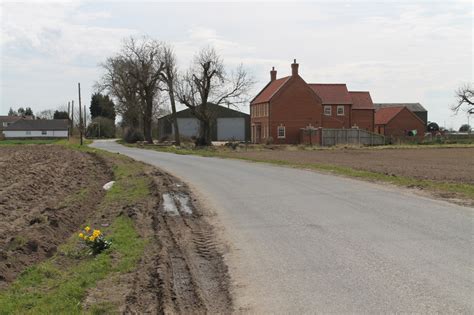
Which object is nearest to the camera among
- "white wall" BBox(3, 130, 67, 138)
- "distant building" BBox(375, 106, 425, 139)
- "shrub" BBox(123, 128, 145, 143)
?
"distant building" BBox(375, 106, 425, 139)

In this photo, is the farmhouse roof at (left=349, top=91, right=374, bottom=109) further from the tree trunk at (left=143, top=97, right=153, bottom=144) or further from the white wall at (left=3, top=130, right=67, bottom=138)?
the white wall at (left=3, top=130, right=67, bottom=138)

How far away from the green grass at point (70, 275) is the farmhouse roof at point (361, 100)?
7203 cm

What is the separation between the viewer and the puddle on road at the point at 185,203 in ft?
46.2

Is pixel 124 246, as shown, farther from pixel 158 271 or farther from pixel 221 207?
pixel 221 207

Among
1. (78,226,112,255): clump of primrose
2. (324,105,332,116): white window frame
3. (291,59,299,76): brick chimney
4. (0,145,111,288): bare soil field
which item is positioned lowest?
(0,145,111,288): bare soil field

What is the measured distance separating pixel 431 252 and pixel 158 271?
4.21 meters

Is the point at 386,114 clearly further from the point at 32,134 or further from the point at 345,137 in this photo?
the point at 32,134

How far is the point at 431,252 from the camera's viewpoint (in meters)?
8.45

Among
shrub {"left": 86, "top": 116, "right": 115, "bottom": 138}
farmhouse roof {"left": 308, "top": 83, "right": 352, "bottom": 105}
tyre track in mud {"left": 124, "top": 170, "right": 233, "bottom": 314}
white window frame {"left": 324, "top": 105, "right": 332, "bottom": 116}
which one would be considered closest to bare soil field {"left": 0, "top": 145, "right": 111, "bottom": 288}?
tyre track in mud {"left": 124, "top": 170, "right": 233, "bottom": 314}

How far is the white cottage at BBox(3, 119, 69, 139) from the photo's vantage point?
13212 centimetres

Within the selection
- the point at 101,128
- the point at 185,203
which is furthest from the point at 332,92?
the point at 101,128

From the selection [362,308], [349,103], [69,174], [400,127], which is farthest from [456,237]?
[400,127]

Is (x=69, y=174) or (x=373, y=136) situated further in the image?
(x=373, y=136)

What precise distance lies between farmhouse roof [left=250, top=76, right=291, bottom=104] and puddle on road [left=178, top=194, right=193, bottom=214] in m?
56.3
